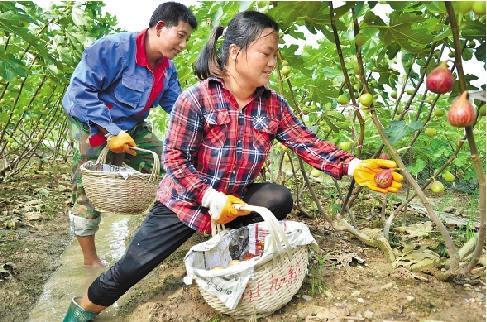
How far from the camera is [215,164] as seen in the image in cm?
221

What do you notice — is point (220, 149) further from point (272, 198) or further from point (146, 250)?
point (146, 250)

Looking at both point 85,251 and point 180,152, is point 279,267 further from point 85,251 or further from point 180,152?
point 85,251

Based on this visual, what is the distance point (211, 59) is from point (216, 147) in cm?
40

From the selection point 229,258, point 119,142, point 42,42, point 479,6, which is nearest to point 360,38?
point 479,6

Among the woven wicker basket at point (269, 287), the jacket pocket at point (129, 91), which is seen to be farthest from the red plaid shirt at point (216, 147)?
the jacket pocket at point (129, 91)

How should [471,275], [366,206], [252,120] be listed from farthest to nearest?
1. [366,206]
2. [252,120]
3. [471,275]

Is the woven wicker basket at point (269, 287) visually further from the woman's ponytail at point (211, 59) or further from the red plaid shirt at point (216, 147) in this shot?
the woman's ponytail at point (211, 59)

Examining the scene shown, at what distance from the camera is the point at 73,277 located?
2.94 meters

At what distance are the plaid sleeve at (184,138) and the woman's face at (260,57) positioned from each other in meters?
0.27

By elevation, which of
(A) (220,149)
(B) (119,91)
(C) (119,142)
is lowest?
(C) (119,142)

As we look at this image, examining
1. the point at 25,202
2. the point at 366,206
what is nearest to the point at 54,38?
the point at 25,202

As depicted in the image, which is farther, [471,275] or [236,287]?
[471,275]

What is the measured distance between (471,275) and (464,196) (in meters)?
2.37

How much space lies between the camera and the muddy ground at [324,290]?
1912 mm
